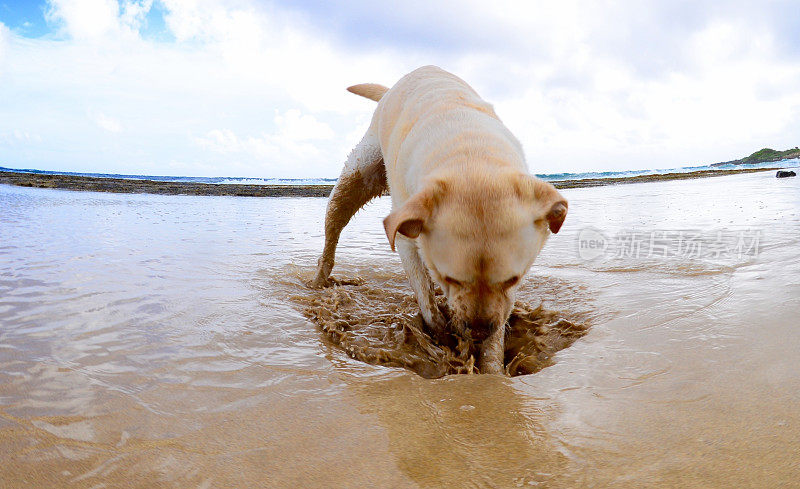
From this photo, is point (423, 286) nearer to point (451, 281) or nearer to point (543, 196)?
point (451, 281)

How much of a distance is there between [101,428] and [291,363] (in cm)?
99

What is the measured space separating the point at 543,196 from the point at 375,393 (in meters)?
1.36

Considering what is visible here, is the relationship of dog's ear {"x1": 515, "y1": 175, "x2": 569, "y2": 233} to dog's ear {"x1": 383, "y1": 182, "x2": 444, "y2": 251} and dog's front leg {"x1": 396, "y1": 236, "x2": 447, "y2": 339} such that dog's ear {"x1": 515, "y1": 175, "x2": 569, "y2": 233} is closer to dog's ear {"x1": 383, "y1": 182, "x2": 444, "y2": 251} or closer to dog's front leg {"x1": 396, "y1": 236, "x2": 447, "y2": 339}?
dog's ear {"x1": 383, "y1": 182, "x2": 444, "y2": 251}

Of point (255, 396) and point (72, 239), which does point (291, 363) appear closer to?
point (255, 396)

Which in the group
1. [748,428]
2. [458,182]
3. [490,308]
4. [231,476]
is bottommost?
[231,476]

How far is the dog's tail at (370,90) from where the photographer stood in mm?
5961

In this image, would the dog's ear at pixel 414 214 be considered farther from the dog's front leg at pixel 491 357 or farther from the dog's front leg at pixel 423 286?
the dog's front leg at pixel 423 286

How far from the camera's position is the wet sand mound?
10.2ft

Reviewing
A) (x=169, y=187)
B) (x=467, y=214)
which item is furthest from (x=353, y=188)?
(x=169, y=187)

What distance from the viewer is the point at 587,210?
12641mm

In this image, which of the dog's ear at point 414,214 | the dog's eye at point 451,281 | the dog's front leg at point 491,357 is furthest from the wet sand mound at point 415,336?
the dog's ear at point 414,214

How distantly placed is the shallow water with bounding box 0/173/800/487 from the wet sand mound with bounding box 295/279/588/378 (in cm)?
15

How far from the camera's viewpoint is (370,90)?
239 inches

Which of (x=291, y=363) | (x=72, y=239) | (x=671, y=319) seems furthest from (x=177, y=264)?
(x=671, y=319)
